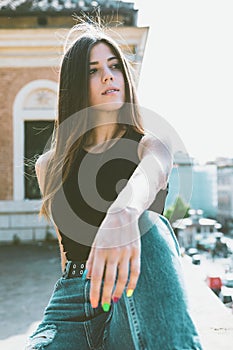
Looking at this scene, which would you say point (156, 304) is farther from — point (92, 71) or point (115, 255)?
point (92, 71)

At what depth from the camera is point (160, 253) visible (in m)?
1.05

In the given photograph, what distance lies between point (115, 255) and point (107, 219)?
0.08 meters

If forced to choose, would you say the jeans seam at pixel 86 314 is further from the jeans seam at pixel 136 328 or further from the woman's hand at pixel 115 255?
the woman's hand at pixel 115 255

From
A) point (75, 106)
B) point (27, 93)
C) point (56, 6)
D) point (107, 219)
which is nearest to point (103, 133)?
point (75, 106)

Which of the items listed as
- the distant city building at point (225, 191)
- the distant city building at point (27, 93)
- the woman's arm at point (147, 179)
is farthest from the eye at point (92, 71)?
the distant city building at point (225, 191)

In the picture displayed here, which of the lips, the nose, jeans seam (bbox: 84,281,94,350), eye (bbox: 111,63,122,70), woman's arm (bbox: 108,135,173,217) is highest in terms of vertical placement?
eye (bbox: 111,63,122,70)

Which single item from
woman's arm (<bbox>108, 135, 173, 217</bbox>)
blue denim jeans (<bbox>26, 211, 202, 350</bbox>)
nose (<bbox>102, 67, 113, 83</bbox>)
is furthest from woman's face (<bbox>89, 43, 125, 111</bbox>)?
blue denim jeans (<bbox>26, 211, 202, 350</bbox>)

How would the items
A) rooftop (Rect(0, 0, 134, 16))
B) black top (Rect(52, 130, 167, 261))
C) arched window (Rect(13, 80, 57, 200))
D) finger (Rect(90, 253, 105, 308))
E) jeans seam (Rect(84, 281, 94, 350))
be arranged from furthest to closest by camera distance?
1. rooftop (Rect(0, 0, 134, 16))
2. arched window (Rect(13, 80, 57, 200))
3. black top (Rect(52, 130, 167, 261))
4. jeans seam (Rect(84, 281, 94, 350))
5. finger (Rect(90, 253, 105, 308))

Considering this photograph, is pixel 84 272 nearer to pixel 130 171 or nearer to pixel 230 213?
pixel 130 171

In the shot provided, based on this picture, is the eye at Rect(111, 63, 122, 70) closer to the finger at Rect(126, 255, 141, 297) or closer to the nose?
the nose

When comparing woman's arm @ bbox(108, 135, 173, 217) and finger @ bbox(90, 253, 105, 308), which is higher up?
woman's arm @ bbox(108, 135, 173, 217)

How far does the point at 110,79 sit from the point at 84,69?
0.10 meters

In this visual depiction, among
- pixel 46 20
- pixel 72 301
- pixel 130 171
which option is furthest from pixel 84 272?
pixel 46 20

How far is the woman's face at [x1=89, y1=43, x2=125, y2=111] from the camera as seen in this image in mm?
1410
